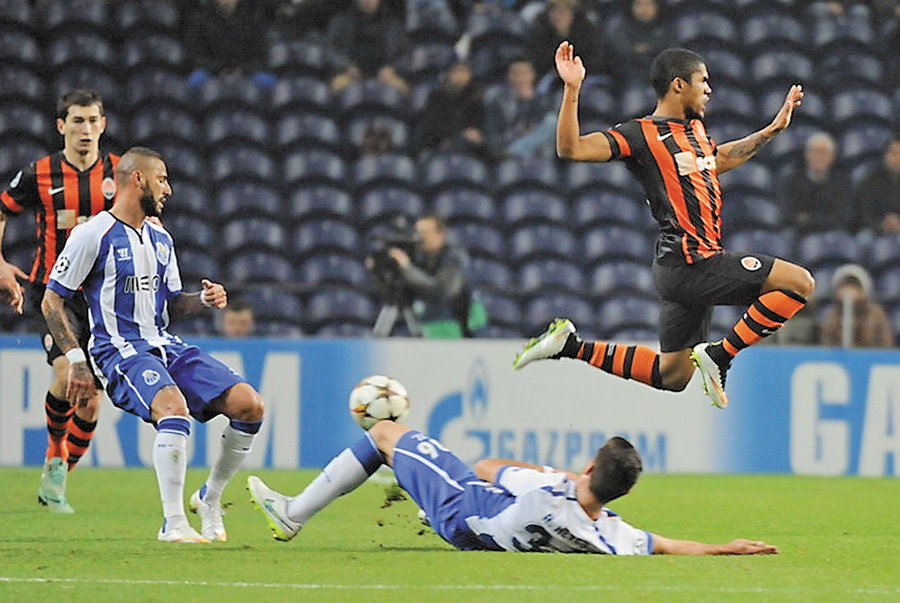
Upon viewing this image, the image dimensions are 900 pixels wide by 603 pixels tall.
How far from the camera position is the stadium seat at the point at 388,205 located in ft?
47.5

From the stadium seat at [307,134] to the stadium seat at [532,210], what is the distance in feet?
6.45

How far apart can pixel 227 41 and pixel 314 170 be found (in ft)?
5.78

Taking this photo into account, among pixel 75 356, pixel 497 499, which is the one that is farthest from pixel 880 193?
pixel 75 356

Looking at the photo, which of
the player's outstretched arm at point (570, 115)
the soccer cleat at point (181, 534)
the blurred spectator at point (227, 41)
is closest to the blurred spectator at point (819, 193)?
the blurred spectator at point (227, 41)

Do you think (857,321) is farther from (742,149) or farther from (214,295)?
(214,295)

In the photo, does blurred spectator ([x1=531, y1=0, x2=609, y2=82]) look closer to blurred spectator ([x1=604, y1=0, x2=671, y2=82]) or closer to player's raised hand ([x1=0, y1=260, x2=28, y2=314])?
blurred spectator ([x1=604, y1=0, x2=671, y2=82])

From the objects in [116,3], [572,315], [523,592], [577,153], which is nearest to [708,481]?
[572,315]

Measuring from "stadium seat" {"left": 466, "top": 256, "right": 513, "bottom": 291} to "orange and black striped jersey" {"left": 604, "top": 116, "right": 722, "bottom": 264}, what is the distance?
5.90m

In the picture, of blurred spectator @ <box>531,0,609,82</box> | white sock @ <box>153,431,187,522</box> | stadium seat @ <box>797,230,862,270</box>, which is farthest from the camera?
blurred spectator @ <box>531,0,609,82</box>

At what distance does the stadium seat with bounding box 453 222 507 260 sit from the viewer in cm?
1422

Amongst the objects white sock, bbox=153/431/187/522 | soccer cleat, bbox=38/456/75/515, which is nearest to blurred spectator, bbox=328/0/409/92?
soccer cleat, bbox=38/456/75/515

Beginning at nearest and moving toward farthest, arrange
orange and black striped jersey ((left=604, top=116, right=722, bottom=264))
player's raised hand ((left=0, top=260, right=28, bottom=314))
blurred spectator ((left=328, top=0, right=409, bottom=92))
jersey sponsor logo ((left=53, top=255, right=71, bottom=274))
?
jersey sponsor logo ((left=53, top=255, right=71, bottom=274)), orange and black striped jersey ((left=604, top=116, right=722, bottom=264)), player's raised hand ((left=0, top=260, right=28, bottom=314)), blurred spectator ((left=328, top=0, right=409, bottom=92))

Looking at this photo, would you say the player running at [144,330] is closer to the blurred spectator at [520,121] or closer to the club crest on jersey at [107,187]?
the club crest on jersey at [107,187]

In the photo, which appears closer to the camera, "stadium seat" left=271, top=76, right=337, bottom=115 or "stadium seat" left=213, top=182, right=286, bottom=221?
"stadium seat" left=213, top=182, right=286, bottom=221
